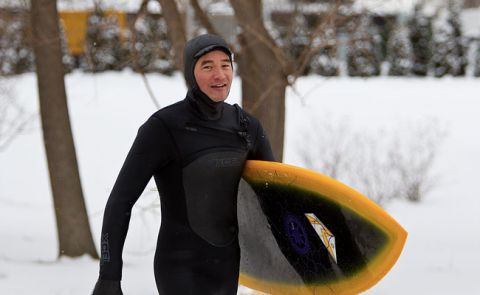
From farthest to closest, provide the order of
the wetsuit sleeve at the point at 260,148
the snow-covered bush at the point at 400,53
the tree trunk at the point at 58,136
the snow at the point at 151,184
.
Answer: the snow-covered bush at the point at 400,53 → the tree trunk at the point at 58,136 → the snow at the point at 151,184 → the wetsuit sleeve at the point at 260,148

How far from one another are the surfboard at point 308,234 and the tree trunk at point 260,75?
11.2ft

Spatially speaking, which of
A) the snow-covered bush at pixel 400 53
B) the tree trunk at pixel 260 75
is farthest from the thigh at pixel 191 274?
the snow-covered bush at pixel 400 53

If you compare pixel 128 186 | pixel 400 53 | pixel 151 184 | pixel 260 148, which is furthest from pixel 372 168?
pixel 400 53

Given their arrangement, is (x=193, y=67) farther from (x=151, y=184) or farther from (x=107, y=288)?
(x=151, y=184)

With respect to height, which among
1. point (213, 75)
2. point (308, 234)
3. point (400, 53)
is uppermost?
point (213, 75)

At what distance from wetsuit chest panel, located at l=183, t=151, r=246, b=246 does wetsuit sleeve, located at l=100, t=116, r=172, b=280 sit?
5.8 inches

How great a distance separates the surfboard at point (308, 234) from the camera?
271cm

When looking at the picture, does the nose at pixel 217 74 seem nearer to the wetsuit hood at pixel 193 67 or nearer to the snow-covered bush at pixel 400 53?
the wetsuit hood at pixel 193 67

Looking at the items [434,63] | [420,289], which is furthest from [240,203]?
[434,63]

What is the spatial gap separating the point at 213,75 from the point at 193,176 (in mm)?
379

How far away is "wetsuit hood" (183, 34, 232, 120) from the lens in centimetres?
274

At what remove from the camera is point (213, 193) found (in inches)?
110

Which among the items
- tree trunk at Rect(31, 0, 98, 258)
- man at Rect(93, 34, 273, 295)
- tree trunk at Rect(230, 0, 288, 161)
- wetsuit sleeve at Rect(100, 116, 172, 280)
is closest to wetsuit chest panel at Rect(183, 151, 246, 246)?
man at Rect(93, 34, 273, 295)

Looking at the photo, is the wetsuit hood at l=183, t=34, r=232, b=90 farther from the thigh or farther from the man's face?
the thigh
